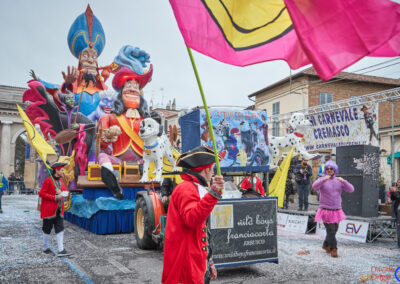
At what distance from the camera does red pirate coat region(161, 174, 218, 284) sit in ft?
8.74

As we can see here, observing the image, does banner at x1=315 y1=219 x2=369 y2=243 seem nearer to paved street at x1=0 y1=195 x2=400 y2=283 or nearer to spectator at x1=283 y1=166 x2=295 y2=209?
paved street at x1=0 y1=195 x2=400 y2=283

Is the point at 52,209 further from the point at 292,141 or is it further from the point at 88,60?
the point at 88,60

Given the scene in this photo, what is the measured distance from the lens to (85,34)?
12.4 meters

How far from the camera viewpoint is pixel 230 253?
5.36 m

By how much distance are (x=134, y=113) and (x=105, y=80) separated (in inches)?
107

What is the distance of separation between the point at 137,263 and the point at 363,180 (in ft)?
20.9

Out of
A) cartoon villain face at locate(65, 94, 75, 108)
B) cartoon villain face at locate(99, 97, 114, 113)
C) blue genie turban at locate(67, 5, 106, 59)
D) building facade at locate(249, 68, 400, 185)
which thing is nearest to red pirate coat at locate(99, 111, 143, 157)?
cartoon villain face at locate(65, 94, 75, 108)

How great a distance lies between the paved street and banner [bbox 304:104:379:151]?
5008 millimetres

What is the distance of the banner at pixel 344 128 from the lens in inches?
487

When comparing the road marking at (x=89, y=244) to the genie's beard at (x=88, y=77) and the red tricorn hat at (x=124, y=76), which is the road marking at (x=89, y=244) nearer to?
the red tricorn hat at (x=124, y=76)

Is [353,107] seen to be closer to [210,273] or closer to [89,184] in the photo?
[89,184]

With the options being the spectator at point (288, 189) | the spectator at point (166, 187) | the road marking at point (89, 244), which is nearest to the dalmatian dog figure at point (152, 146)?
the road marking at point (89, 244)

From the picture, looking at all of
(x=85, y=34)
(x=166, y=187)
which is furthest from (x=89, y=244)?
(x=85, y=34)

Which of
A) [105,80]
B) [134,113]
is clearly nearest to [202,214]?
[134,113]
